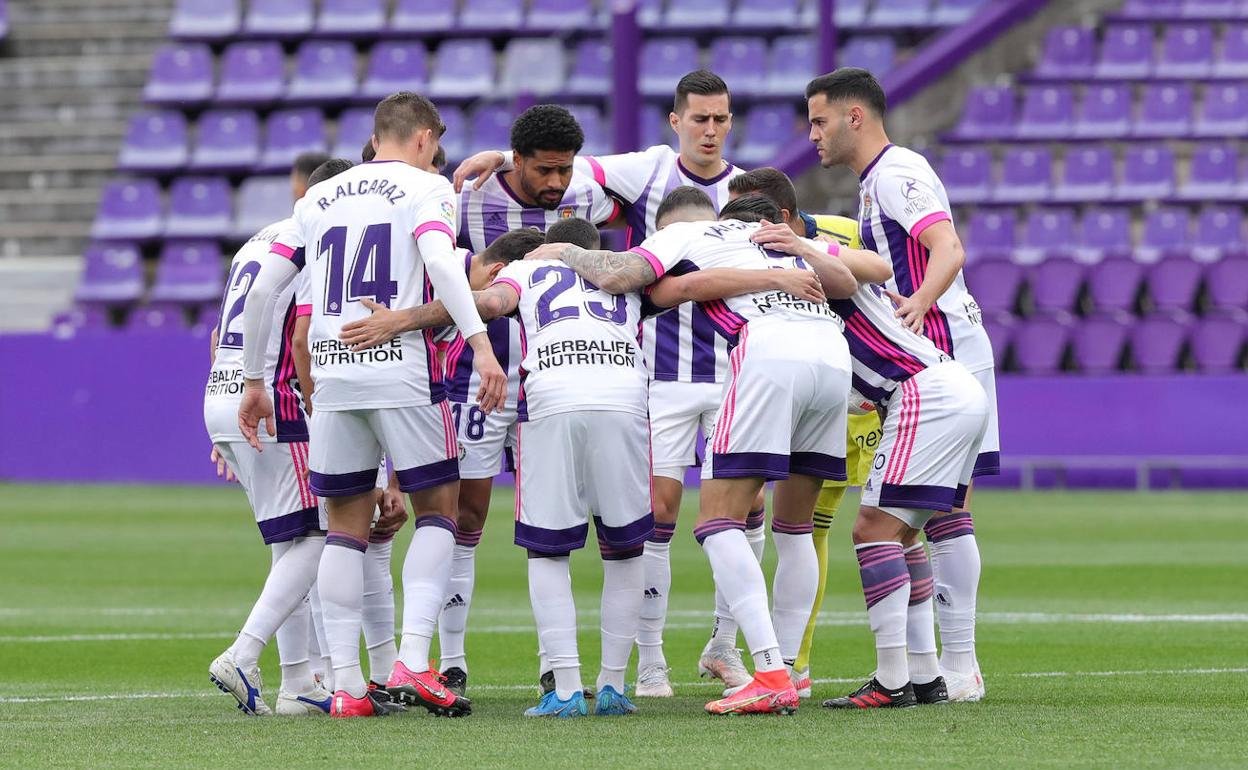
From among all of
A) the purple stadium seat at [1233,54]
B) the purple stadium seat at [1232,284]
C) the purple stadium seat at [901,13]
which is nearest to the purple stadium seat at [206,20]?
the purple stadium seat at [901,13]

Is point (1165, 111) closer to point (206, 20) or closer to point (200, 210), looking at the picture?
point (200, 210)

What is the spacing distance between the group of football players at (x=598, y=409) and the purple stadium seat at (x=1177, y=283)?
13204 millimetres

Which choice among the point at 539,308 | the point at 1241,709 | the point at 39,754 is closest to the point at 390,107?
the point at 539,308

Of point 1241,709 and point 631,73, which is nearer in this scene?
point 1241,709

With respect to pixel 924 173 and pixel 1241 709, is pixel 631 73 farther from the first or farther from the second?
pixel 1241 709

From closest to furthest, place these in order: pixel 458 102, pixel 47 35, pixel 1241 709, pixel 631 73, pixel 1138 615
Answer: pixel 1241 709 → pixel 1138 615 → pixel 631 73 → pixel 458 102 → pixel 47 35

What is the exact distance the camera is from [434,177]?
22.1ft

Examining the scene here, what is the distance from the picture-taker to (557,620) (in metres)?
6.54

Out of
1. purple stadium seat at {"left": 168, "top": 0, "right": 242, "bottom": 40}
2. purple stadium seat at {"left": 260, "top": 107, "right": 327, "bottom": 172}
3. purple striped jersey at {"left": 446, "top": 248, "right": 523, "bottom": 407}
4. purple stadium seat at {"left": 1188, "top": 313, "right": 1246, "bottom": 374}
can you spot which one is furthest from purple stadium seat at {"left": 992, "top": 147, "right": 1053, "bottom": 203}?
purple striped jersey at {"left": 446, "top": 248, "right": 523, "bottom": 407}

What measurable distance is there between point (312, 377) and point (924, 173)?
7.86 feet

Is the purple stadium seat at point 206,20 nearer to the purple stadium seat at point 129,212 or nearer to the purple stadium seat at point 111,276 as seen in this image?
the purple stadium seat at point 129,212

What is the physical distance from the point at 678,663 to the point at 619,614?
72.7 inches

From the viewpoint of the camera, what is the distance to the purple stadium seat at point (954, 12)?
23656 millimetres

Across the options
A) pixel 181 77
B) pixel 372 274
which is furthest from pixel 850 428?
pixel 181 77
